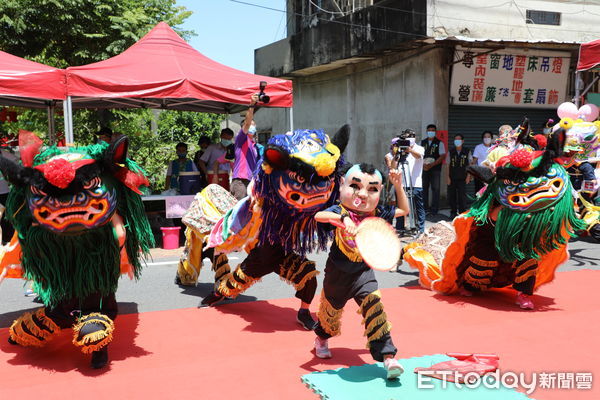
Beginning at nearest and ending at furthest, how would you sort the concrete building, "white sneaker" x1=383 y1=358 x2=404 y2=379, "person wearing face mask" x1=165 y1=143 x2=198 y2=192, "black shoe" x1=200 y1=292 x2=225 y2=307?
"white sneaker" x1=383 y1=358 x2=404 y2=379 < "black shoe" x1=200 y1=292 x2=225 y2=307 < "person wearing face mask" x1=165 y1=143 x2=198 y2=192 < the concrete building

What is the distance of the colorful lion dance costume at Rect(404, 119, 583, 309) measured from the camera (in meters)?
4.29

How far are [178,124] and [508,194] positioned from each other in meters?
15.0

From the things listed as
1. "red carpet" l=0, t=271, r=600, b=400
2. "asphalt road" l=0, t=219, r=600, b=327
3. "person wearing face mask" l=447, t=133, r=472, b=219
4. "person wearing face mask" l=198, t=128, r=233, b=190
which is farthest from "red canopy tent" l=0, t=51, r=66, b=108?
"person wearing face mask" l=447, t=133, r=472, b=219

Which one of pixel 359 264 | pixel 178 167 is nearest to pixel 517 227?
pixel 359 264

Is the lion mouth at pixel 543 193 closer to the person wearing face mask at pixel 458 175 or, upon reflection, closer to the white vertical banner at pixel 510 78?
the person wearing face mask at pixel 458 175

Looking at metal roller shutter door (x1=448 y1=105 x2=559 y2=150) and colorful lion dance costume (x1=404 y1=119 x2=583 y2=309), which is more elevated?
metal roller shutter door (x1=448 y1=105 x2=559 y2=150)

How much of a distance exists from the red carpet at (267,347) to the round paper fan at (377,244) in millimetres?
807

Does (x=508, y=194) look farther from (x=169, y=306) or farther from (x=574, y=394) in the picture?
(x=169, y=306)

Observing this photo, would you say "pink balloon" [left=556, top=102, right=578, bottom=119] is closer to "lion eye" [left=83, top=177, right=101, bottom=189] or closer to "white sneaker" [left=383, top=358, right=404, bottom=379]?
"white sneaker" [left=383, top=358, right=404, bottom=379]

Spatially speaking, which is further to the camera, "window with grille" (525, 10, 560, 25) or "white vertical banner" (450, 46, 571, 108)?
"window with grille" (525, 10, 560, 25)

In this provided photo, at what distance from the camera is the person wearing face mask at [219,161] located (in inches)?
334

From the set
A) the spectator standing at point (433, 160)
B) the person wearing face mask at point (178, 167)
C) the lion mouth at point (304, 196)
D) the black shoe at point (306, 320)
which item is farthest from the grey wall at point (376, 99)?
the lion mouth at point (304, 196)

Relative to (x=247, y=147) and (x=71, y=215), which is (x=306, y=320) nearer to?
(x=247, y=147)

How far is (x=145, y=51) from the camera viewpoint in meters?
8.06
